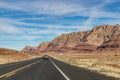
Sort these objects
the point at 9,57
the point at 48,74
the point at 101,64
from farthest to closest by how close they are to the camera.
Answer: the point at 9,57 → the point at 101,64 → the point at 48,74

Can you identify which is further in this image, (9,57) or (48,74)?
(9,57)

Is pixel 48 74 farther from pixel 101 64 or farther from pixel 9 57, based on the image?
pixel 9 57

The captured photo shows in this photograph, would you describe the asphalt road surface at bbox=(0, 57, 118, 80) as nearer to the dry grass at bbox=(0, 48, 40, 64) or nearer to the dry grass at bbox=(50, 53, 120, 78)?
the dry grass at bbox=(50, 53, 120, 78)

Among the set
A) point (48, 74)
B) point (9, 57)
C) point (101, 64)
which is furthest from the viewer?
point (9, 57)

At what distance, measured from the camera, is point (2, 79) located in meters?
16.7

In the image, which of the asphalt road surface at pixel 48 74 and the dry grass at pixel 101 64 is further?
the dry grass at pixel 101 64

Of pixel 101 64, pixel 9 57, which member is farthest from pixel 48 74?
pixel 9 57

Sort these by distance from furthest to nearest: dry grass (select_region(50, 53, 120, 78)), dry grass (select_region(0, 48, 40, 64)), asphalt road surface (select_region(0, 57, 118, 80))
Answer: dry grass (select_region(0, 48, 40, 64)) → dry grass (select_region(50, 53, 120, 78)) → asphalt road surface (select_region(0, 57, 118, 80))

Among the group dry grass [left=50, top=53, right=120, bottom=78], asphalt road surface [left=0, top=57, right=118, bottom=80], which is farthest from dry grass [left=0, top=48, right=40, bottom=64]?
asphalt road surface [left=0, top=57, right=118, bottom=80]

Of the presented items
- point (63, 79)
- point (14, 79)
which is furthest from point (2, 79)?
point (63, 79)

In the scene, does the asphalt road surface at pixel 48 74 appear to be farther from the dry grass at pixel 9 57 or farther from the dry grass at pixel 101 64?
the dry grass at pixel 9 57

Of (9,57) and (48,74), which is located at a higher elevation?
(9,57)

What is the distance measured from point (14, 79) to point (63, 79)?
288 centimetres

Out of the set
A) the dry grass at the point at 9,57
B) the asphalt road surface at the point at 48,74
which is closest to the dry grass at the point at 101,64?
the asphalt road surface at the point at 48,74
